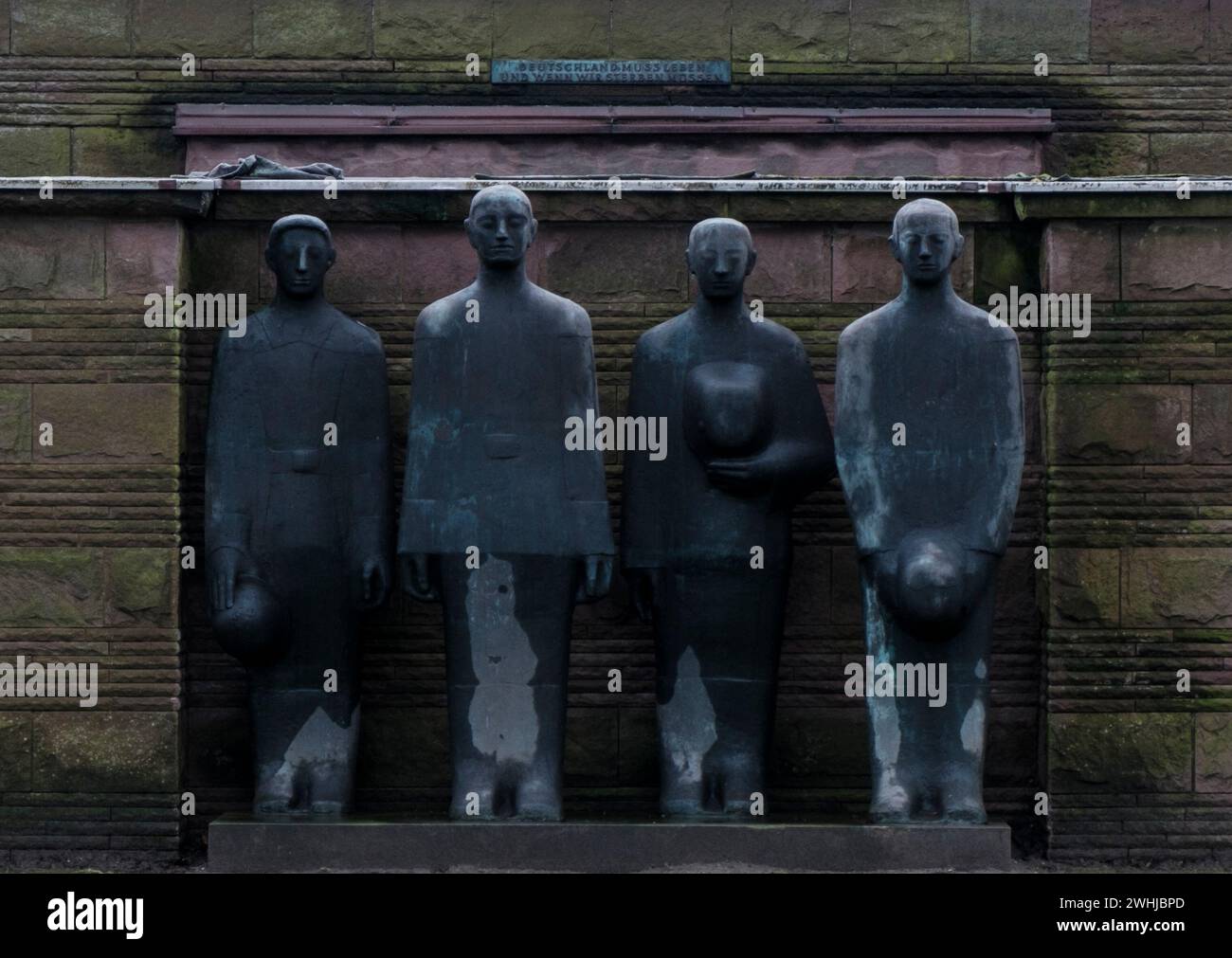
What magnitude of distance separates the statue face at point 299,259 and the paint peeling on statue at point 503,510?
630 mm

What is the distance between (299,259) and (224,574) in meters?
1.48

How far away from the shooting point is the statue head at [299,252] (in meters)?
12.8

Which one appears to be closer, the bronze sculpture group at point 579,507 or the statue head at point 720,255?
the bronze sculpture group at point 579,507

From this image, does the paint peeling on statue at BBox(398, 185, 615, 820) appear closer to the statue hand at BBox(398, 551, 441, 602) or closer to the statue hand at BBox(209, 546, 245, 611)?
the statue hand at BBox(398, 551, 441, 602)

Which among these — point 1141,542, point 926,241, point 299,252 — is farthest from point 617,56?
point 1141,542

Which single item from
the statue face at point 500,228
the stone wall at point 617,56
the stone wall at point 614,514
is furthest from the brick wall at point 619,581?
the stone wall at point 617,56

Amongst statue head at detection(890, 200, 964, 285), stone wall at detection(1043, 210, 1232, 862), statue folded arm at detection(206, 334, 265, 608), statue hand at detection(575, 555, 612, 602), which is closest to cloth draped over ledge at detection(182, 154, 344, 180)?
statue folded arm at detection(206, 334, 265, 608)

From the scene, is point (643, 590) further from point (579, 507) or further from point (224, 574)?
point (224, 574)

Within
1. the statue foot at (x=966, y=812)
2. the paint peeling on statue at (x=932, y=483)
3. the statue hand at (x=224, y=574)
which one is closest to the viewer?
the statue foot at (x=966, y=812)

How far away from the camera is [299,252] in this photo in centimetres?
1279

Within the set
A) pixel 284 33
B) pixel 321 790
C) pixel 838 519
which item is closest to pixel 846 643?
pixel 838 519

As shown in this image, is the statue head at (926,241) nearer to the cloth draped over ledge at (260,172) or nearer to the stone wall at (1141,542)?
the stone wall at (1141,542)

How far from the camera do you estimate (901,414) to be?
12469mm

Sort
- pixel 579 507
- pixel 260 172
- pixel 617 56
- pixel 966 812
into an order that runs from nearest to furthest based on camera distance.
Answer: pixel 966 812 → pixel 579 507 → pixel 260 172 → pixel 617 56
